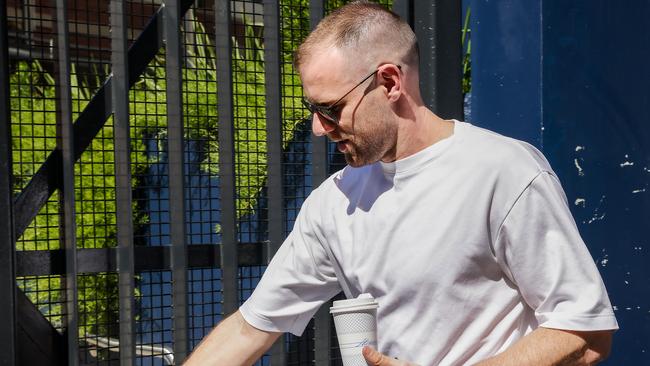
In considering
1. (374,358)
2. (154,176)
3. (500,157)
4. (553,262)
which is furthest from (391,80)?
(154,176)

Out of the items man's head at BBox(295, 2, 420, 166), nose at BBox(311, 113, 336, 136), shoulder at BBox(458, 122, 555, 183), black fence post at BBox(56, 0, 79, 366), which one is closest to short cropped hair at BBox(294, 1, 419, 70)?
man's head at BBox(295, 2, 420, 166)

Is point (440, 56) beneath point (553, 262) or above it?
above

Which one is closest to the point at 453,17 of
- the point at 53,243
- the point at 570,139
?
the point at 570,139

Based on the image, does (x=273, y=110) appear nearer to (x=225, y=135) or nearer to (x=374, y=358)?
(x=225, y=135)

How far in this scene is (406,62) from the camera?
2.34 metres

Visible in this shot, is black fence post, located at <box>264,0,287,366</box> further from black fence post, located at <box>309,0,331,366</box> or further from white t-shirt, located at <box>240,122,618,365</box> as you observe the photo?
white t-shirt, located at <box>240,122,618,365</box>

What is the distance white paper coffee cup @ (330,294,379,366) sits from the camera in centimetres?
196

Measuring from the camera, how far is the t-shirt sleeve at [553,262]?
2008 mm

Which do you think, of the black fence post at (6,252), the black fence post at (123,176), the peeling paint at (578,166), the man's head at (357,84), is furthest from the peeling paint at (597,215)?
the black fence post at (6,252)

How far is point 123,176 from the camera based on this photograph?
9.37 feet

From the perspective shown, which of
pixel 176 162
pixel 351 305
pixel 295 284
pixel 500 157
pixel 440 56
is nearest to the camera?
→ pixel 351 305

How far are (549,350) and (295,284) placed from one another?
2.58 ft

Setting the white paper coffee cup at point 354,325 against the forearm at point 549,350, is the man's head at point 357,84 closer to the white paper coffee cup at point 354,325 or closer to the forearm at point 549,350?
the white paper coffee cup at point 354,325

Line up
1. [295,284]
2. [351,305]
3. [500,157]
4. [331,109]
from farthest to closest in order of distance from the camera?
[295,284], [331,109], [500,157], [351,305]
